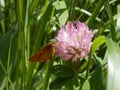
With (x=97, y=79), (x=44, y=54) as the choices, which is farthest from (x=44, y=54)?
(x=97, y=79)

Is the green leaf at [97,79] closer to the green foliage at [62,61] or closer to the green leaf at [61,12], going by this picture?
the green foliage at [62,61]

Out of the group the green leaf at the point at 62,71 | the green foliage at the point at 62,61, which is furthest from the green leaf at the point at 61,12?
the green leaf at the point at 62,71

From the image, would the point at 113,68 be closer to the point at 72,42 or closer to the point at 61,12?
the point at 72,42

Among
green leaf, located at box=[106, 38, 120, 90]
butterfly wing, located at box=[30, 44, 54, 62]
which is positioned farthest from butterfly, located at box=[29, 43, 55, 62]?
green leaf, located at box=[106, 38, 120, 90]

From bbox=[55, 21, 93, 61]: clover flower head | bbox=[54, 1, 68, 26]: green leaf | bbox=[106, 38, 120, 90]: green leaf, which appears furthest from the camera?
bbox=[54, 1, 68, 26]: green leaf

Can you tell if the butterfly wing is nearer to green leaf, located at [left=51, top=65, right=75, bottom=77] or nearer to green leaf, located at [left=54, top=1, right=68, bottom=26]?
green leaf, located at [left=51, top=65, right=75, bottom=77]

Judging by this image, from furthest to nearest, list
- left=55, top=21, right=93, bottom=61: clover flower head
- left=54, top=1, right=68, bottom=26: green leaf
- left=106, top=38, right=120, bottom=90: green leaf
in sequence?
1. left=54, top=1, right=68, bottom=26: green leaf
2. left=55, top=21, right=93, bottom=61: clover flower head
3. left=106, top=38, right=120, bottom=90: green leaf
